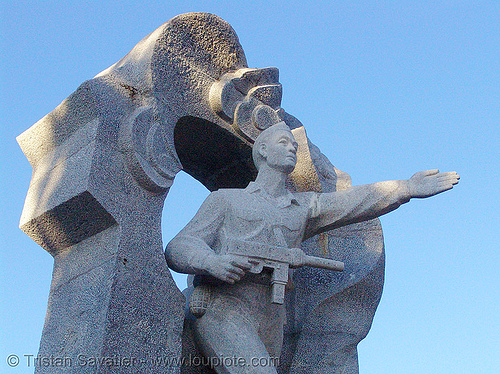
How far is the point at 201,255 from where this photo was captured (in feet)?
16.0

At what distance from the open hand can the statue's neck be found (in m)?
0.99

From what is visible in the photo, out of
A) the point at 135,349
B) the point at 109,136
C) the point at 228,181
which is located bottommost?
the point at 135,349

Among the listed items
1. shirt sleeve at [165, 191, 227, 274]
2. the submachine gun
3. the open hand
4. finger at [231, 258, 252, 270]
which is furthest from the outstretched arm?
finger at [231, 258, 252, 270]

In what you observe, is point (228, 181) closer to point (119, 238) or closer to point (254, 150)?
point (254, 150)

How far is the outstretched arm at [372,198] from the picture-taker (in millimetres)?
5441

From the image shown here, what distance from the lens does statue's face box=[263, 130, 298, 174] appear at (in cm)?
561

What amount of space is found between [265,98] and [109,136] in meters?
1.84

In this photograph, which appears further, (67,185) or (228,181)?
(228,181)

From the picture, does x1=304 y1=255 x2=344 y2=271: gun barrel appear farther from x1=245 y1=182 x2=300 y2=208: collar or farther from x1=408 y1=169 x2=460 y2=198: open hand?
x1=408 y1=169 x2=460 y2=198: open hand

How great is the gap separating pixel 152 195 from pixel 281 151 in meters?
1.08

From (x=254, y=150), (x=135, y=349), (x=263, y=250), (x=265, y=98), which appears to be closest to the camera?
(x=135, y=349)

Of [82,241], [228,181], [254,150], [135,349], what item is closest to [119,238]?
[82,241]

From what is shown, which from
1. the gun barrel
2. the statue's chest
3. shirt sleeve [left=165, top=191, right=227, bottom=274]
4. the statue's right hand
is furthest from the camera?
the statue's chest

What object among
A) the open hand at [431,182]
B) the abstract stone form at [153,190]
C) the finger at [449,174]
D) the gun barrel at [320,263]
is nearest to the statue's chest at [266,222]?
the gun barrel at [320,263]
